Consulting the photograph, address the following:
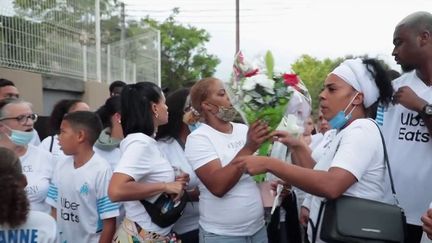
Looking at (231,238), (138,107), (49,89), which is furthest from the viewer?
(49,89)

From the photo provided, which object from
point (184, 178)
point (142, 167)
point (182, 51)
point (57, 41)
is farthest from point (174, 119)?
point (182, 51)

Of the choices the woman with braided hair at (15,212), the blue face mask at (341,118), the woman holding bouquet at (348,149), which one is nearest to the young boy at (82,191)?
the woman with braided hair at (15,212)

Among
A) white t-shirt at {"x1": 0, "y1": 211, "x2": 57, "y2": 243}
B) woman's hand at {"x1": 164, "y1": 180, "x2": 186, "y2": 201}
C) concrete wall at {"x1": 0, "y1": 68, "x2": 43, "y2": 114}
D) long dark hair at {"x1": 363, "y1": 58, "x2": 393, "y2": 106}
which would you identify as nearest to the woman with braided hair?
white t-shirt at {"x1": 0, "y1": 211, "x2": 57, "y2": 243}

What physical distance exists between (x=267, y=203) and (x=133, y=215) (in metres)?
0.83

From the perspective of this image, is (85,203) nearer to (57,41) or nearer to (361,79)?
(361,79)

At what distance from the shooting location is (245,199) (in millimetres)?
3002

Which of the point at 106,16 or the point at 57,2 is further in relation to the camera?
the point at 106,16

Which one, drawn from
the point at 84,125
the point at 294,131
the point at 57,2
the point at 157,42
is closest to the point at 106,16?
the point at 157,42

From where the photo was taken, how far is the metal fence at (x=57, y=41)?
26.6 feet

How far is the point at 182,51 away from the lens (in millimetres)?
43500

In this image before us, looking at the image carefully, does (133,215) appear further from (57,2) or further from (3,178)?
(57,2)

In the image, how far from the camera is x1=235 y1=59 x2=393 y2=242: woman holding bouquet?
2.38 meters

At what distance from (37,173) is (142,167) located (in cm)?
112

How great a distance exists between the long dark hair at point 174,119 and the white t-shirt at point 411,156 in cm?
138
